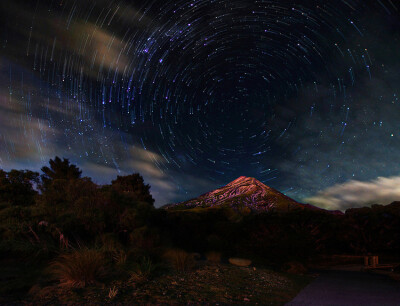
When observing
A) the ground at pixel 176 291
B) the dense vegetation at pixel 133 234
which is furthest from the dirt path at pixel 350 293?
the dense vegetation at pixel 133 234

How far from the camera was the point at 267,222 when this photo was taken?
2089cm

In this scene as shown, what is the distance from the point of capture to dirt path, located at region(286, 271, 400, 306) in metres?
6.71

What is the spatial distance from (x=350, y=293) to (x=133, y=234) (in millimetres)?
9773

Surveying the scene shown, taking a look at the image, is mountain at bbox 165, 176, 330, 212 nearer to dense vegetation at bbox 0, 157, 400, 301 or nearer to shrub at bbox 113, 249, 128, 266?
dense vegetation at bbox 0, 157, 400, 301

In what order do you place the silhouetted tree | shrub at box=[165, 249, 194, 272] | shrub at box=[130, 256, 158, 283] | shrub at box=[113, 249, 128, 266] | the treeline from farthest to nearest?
the silhouetted tree, the treeline, shrub at box=[165, 249, 194, 272], shrub at box=[113, 249, 128, 266], shrub at box=[130, 256, 158, 283]

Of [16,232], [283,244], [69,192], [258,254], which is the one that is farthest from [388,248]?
[16,232]

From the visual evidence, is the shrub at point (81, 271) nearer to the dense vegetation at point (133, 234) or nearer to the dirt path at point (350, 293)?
the dense vegetation at point (133, 234)

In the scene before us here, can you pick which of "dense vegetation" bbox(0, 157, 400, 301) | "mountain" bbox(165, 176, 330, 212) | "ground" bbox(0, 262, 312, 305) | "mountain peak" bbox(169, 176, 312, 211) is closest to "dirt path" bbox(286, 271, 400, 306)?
"ground" bbox(0, 262, 312, 305)

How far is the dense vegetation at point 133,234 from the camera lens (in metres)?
8.84

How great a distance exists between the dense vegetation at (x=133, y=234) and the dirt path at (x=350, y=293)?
4.01m

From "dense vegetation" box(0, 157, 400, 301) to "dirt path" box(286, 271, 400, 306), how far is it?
4.01m

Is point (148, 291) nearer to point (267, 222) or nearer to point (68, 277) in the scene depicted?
point (68, 277)

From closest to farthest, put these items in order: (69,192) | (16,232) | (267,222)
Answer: (16,232)
(69,192)
(267,222)

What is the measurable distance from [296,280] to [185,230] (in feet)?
39.3
